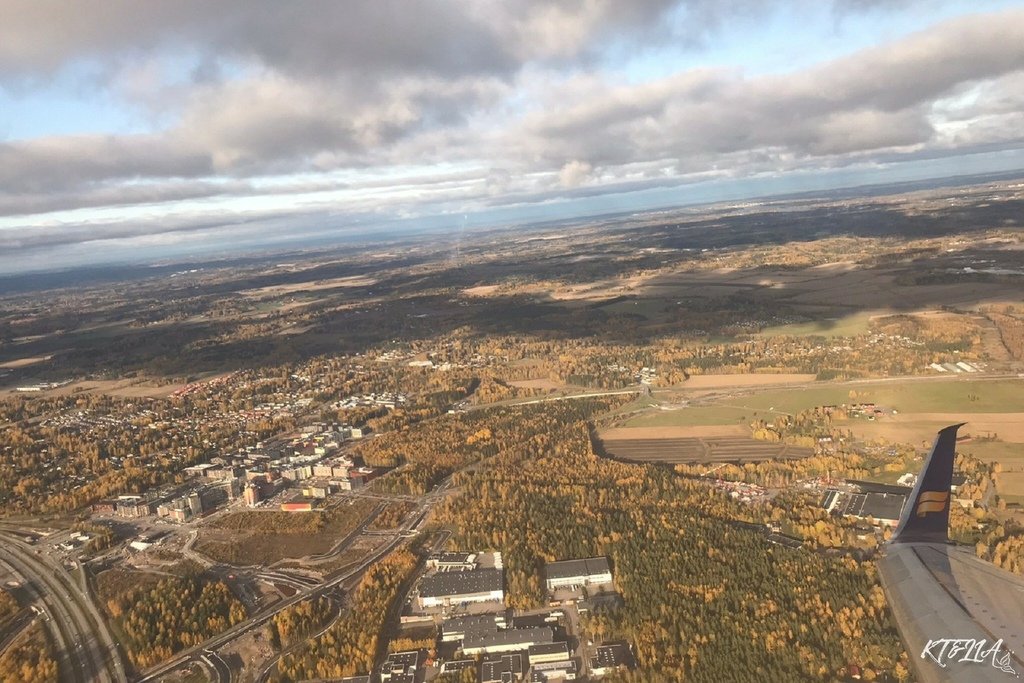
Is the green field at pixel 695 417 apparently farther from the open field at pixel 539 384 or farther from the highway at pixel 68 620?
the highway at pixel 68 620

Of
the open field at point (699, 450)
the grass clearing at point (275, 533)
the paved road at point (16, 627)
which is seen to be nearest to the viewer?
the paved road at point (16, 627)

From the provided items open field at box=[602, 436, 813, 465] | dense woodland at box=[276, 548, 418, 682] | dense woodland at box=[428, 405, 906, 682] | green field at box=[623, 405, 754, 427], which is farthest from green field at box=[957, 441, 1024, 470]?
dense woodland at box=[276, 548, 418, 682]

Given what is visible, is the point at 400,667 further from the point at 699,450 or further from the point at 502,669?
the point at 699,450

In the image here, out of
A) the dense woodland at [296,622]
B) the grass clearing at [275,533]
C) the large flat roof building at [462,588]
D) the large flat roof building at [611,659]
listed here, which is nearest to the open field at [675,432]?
the grass clearing at [275,533]

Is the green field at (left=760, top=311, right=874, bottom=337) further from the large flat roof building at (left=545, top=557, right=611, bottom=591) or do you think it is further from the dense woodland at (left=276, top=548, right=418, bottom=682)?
the dense woodland at (left=276, top=548, right=418, bottom=682)

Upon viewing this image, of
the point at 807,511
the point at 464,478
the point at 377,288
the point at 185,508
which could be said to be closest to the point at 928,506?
the point at 807,511

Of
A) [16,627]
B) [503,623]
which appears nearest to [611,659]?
[503,623]
